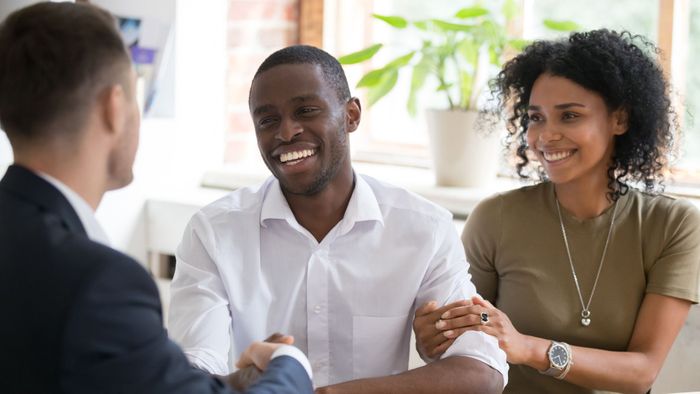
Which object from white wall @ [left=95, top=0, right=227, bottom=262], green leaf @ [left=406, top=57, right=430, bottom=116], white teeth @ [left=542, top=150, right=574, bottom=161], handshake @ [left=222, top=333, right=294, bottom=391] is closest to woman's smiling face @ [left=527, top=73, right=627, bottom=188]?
white teeth @ [left=542, top=150, right=574, bottom=161]

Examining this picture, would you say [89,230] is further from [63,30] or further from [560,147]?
[560,147]

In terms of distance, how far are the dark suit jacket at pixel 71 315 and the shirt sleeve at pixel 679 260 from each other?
129cm

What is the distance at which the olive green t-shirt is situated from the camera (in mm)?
2125

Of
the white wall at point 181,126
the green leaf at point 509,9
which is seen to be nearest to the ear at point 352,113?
the green leaf at point 509,9

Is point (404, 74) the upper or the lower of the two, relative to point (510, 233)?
upper

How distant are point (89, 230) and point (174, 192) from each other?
6.89 feet

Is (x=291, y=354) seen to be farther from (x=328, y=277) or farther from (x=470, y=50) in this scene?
(x=470, y=50)

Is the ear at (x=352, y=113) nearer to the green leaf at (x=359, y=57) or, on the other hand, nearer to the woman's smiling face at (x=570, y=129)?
the woman's smiling face at (x=570, y=129)

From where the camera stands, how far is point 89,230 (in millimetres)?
1172

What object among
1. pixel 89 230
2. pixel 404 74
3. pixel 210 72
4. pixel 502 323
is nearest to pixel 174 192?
pixel 210 72

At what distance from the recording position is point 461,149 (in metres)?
2.85

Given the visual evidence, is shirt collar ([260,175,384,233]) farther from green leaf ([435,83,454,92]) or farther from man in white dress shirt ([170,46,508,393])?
green leaf ([435,83,454,92])

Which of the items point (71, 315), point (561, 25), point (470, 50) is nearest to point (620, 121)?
point (561, 25)

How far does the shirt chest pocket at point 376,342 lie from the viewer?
75.9 inches
